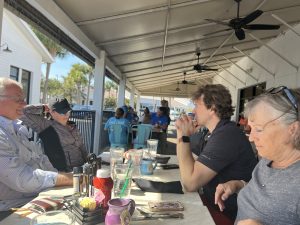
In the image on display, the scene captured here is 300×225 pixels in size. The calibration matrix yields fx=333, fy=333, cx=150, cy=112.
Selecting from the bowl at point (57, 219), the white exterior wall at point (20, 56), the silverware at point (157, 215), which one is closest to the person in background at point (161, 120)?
the white exterior wall at point (20, 56)

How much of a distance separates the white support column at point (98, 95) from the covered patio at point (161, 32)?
0.9 inches

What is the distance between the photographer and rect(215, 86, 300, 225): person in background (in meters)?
1.32

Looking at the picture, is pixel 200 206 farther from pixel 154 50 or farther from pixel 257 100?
pixel 154 50

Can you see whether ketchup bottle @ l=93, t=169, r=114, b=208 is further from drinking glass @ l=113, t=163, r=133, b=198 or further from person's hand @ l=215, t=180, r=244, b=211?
person's hand @ l=215, t=180, r=244, b=211

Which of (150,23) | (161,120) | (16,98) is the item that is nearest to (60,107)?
(16,98)

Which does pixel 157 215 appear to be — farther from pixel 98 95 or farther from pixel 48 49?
pixel 48 49

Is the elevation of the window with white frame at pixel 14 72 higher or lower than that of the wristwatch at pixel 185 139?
higher

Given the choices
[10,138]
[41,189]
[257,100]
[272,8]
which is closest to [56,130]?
[10,138]

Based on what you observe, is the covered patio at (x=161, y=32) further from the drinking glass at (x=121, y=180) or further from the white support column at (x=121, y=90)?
the drinking glass at (x=121, y=180)

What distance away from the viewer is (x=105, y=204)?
141 centimetres

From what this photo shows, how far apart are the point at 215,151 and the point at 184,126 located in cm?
35

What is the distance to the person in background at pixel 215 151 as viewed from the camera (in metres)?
1.98

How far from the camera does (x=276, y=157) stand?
1.45 meters

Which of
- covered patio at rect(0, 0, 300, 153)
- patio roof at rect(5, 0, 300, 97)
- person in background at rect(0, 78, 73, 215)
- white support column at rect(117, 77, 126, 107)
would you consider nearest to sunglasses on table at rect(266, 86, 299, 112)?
person in background at rect(0, 78, 73, 215)
